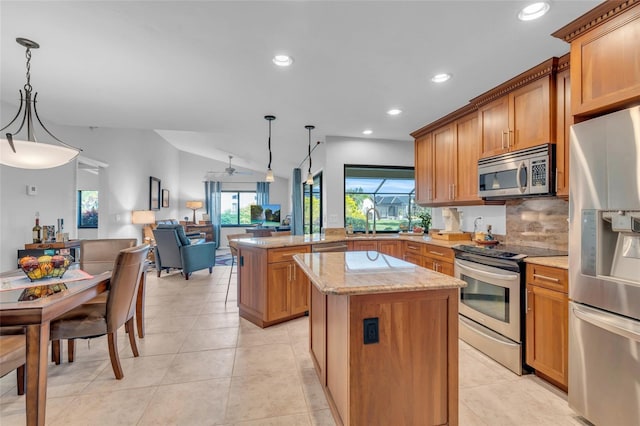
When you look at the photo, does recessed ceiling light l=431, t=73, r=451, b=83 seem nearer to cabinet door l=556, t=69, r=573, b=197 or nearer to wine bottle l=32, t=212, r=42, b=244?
cabinet door l=556, t=69, r=573, b=197

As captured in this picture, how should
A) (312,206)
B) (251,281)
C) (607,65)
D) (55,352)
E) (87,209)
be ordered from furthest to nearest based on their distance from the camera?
(87,209)
(312,206)
(251,281)
(55,352)
(607,65)

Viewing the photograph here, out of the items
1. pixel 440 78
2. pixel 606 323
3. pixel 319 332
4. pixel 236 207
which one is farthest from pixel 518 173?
pixel 236 207

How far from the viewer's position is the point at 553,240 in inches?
102

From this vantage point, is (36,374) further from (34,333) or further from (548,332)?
(548,332)

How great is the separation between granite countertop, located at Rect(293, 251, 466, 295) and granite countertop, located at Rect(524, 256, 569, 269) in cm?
101

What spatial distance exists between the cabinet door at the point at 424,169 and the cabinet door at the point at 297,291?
2.11 metres

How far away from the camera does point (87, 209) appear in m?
7.59

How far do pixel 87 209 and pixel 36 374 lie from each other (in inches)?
303

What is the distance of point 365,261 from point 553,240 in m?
1.88

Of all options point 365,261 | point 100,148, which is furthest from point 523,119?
point 100,148

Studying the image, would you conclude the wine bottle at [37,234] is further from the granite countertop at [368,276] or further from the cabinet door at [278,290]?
the granite countertop at [368,276]

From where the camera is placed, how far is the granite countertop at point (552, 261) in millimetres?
1950

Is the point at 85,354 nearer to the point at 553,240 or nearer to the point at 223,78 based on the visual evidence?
the point at 223,78

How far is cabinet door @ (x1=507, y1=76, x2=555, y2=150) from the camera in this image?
237 centimetres
